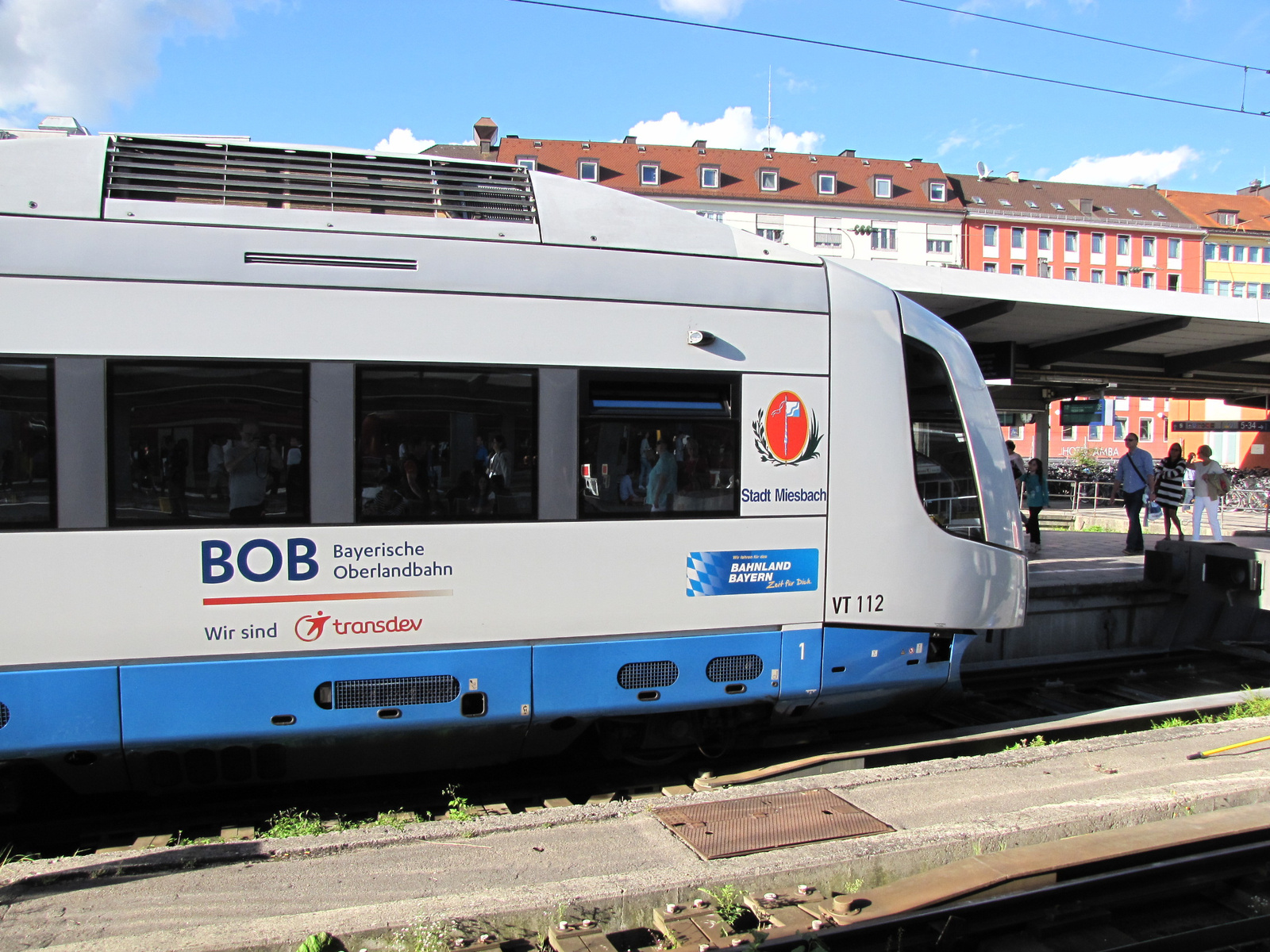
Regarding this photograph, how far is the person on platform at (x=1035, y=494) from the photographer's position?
45.3ft

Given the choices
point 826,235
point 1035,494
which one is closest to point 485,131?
point 826,235

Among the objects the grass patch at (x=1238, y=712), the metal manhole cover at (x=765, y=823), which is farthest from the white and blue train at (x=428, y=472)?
the grass patch at (x=1238, y=712)

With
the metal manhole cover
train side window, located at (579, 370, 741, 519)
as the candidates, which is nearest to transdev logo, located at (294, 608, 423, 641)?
train side window, located at (579, 370, 741, 519)

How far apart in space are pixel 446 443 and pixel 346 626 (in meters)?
1.14

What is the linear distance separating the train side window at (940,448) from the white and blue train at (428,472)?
0.02 meters

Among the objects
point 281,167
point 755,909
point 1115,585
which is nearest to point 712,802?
point 755,909

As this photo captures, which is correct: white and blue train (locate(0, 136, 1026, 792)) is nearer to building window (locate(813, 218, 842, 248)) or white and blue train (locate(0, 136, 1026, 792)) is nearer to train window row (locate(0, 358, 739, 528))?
train window row (locate(0, 358, 739, 528))

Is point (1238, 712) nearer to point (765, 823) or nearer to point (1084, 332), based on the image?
point (765, 823)

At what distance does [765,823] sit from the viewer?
469cm

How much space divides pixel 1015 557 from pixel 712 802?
293 cm

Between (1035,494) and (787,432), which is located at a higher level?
(787,432)

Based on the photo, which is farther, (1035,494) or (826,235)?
(826,235)

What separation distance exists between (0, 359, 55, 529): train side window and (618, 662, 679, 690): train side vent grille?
3.17 m

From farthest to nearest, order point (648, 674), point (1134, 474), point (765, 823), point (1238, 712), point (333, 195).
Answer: point (1134, 474), point (1238, 712), point (648, 674), point (333, 195), point (765, 823)
